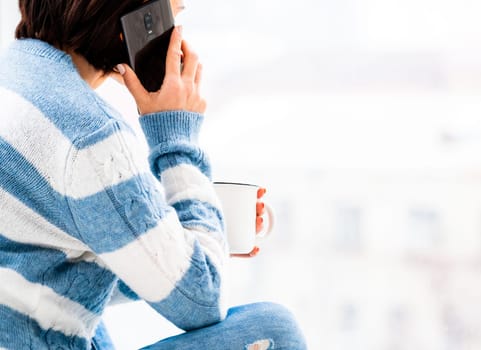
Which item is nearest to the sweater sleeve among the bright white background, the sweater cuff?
the sweater cuff

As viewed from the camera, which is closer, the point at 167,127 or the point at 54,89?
the point at 54,89

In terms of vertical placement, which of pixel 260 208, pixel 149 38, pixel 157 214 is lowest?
pixel 260 208

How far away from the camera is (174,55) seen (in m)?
0.79

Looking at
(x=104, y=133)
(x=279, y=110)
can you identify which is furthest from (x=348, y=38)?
(x=104, y=133)

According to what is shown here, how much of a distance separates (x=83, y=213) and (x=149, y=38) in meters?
0.24

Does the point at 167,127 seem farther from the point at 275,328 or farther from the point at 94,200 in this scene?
the point at 275,328

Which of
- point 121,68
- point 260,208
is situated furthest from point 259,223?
point 121,68

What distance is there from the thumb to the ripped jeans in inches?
10.5

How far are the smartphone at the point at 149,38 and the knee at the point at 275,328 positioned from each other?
287 millimetres

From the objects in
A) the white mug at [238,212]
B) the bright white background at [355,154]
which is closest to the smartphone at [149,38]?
the white mug at [238,212]

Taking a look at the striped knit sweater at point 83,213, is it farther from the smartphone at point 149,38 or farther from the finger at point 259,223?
the finger at point 259,223

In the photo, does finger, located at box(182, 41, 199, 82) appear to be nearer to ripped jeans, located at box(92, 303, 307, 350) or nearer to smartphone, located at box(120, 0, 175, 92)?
smartphone, located at box(120, 0, 175, 92)

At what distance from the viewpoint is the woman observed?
64 cm

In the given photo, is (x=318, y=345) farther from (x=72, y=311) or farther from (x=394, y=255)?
(x=72, y=311)
